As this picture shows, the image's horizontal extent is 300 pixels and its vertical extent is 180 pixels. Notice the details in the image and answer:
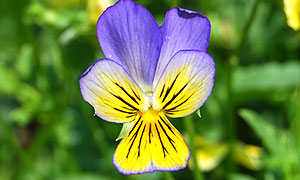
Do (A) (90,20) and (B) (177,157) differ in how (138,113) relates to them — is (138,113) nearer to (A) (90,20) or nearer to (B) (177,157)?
(B) (177,157)

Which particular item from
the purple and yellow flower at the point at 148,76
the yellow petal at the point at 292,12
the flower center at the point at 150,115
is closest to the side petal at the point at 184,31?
the purple and yellow flower at the point at 148,76

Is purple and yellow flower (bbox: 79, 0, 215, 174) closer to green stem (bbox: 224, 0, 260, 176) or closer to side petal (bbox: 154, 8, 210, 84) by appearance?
side petal (bbox: 154, 8, 210, 84)

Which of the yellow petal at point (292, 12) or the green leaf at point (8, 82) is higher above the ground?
the yellow petal at point (292, 12)

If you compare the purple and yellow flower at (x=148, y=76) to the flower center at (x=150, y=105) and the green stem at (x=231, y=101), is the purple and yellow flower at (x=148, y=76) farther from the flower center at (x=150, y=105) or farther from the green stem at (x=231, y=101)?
the green stem at (x=231, y=101)

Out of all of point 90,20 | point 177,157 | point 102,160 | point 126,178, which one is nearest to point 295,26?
point 177,157

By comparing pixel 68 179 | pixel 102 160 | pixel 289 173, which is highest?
pixel 289 173

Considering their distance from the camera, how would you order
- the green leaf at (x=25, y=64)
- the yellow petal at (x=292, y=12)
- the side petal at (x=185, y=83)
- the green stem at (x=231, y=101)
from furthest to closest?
1. the green leaf at (x=25, y=64)
2. the green stem at (x=231, y=101)
3. the yellow petal at (x=292, y=12)
4. the side petal at (x=185, y=83)

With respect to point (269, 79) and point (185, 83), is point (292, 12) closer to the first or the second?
point (185, 83)

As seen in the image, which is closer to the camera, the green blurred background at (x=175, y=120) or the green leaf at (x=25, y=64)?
the green blurred background at (x=175, y=120)
